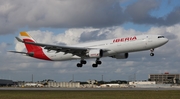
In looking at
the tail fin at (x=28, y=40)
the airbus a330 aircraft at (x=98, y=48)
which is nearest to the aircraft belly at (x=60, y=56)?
the airbus a330 aircraft at (x=98, y=48)

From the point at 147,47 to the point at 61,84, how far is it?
61086mm

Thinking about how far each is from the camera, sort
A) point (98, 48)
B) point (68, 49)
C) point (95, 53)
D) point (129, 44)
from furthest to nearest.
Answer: point (68, 49) → point (98, 48) → point (95, 53) → point (129, 44)

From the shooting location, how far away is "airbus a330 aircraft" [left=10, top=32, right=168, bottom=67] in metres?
64.2

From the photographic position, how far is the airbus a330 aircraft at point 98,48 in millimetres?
64250

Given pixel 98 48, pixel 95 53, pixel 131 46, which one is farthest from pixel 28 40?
pixel 131 46

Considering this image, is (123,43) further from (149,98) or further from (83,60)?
(149,98)

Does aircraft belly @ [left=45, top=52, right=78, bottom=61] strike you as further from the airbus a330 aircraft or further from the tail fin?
the tail fin

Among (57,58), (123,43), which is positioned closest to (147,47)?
(123,43)

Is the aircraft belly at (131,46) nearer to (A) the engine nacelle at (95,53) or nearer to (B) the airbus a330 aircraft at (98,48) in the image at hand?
(B) the airbus a330 aircraft at (98,48)

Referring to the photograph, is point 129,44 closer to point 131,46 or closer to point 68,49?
point 131,46

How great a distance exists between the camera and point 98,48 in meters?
70.7

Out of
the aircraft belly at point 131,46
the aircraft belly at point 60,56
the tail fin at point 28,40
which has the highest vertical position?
the tail fin at point 28,40

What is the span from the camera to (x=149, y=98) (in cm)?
4288

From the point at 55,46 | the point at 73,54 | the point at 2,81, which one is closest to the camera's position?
the point at 55,46
